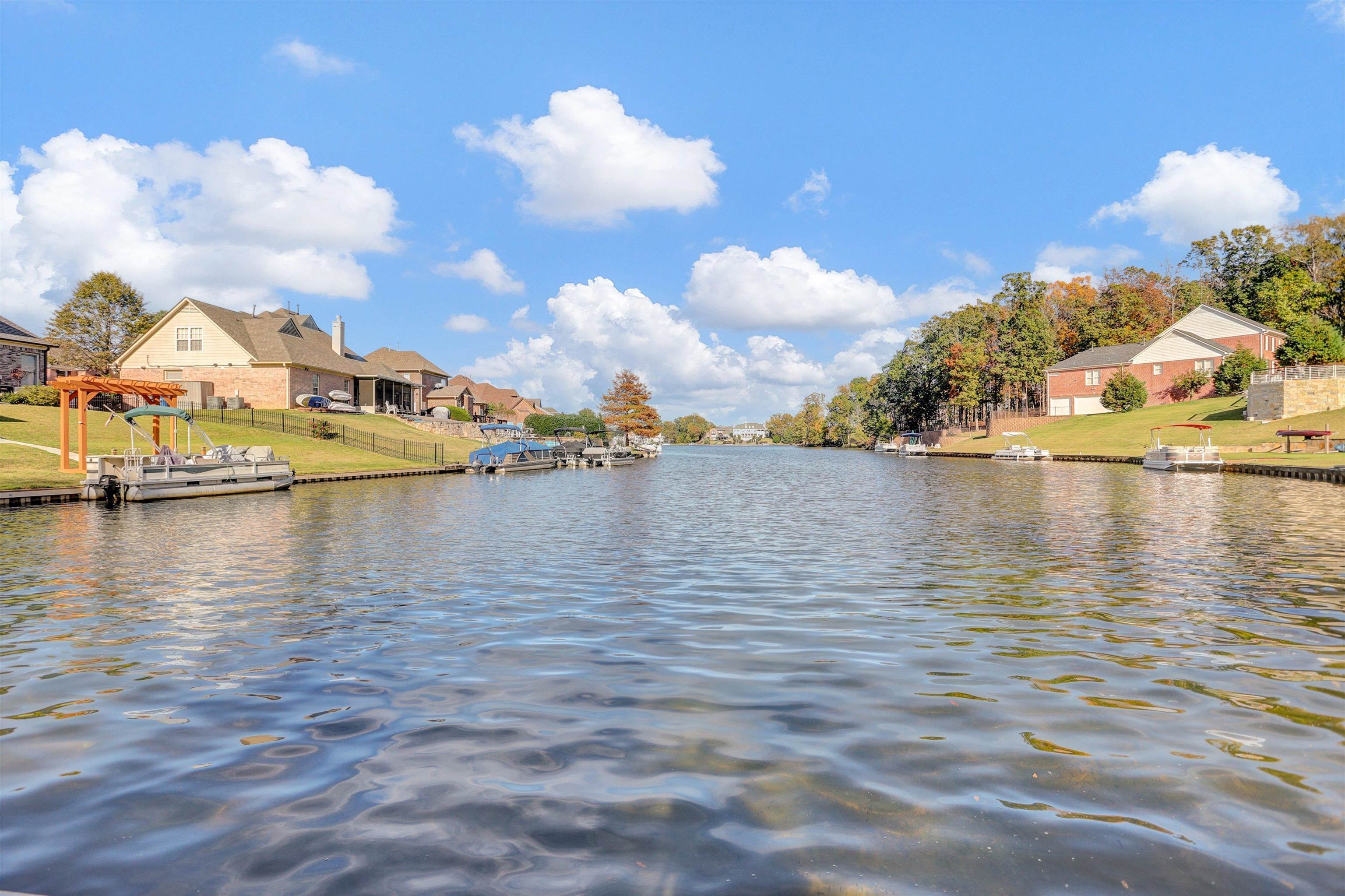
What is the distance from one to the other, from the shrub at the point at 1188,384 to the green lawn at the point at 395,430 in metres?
73.8

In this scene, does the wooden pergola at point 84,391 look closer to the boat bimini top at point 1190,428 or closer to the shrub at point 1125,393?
the boat bimini top at point 1190,428

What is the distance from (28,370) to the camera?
171 feet

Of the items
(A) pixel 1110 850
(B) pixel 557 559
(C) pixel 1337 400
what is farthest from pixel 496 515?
(C) pixel 1337 400

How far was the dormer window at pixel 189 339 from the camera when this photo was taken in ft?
208

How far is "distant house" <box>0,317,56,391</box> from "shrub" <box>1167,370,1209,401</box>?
335ft

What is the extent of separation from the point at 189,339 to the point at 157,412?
38.3m

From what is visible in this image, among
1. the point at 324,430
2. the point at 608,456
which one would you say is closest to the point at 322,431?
the point at 324,430

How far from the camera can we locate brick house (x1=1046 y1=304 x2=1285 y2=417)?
255 ft

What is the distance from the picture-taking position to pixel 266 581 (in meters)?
12.6

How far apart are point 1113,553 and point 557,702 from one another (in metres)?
13.3

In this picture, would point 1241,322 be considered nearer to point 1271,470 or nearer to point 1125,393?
point 1125,393

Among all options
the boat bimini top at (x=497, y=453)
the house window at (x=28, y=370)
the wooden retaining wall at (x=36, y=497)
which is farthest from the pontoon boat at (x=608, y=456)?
the wooden retaining wall at (x=36, y=497)

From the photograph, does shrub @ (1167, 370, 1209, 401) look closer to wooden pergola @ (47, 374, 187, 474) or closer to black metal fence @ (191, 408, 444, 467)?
black metal fence @ (191, 408, 444, 467)

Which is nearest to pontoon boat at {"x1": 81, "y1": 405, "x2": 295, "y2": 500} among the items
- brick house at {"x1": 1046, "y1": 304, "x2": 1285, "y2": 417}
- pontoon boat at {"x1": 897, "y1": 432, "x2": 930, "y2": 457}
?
pontoon boat at {"x1": 897, "y1": 432, "x2": 930, "y2": 457}
